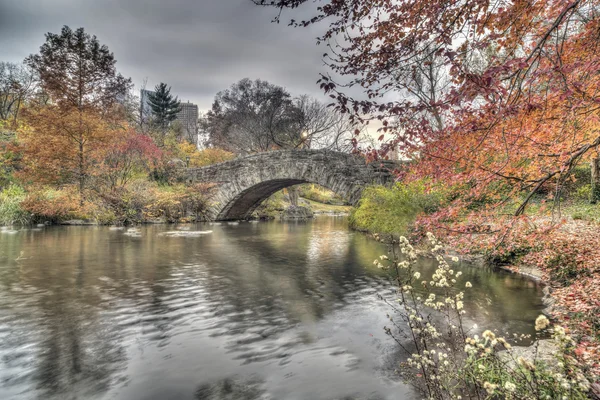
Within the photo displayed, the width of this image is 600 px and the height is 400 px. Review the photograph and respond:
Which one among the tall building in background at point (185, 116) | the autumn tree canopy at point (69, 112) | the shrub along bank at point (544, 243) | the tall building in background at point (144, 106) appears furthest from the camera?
the tall building in background at point (185, 116)

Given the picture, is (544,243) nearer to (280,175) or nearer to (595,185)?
(595,185)

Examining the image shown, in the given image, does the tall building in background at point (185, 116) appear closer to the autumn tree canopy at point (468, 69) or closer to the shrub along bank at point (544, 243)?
the shrub along bank at point (544, 243)

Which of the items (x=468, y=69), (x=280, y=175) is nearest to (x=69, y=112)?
(x=280, y=175)

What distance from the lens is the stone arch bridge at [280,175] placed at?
43.6ft

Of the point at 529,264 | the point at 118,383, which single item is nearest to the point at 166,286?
the point at 118,383

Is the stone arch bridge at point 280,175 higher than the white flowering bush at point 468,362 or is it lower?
higher

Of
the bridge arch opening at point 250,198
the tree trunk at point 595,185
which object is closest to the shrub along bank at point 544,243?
the tree trunk at point 595,185

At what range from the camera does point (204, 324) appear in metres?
4.16

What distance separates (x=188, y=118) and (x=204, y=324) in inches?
1992

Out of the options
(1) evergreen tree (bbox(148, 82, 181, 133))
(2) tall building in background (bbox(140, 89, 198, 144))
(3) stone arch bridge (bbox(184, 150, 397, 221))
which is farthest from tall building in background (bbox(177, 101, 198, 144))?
(3) stone arch bridge (bbox(184, 150, 397, 221))

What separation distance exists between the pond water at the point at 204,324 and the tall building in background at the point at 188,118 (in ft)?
115

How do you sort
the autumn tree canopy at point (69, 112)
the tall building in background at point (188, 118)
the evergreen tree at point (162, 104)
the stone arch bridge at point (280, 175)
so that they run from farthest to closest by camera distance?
the tall building in background at point (188, 118)
the evergreen tree at point (162, 104)
the autumn tree canopy at point (69, 112)
the stone arch bridge at point (280, 175)

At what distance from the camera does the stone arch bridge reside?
523 inches

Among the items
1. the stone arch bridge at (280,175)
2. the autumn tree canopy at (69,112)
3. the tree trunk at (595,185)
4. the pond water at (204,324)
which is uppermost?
the autumn tree canopy at (69,112)
